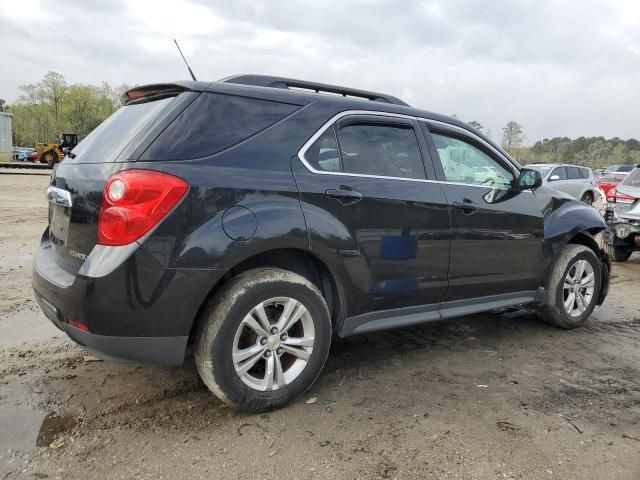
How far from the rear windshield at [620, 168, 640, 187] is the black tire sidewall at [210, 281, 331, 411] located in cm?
701

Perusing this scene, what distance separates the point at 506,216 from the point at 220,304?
7.74 feet

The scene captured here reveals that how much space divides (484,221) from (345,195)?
127cm

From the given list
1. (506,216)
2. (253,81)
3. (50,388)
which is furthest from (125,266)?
(506,216)

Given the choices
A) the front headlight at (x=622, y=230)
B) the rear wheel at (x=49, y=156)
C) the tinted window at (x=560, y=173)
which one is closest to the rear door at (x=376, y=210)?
the front headlight at (x=622, y=230)

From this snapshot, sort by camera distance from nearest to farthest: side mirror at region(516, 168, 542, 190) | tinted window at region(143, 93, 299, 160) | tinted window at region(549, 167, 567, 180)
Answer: tinted window at region(143, 93, 299, 160) → side mirror at region(516, 168, 542, 190) → tinted window at region(549, 167, 567, 180)

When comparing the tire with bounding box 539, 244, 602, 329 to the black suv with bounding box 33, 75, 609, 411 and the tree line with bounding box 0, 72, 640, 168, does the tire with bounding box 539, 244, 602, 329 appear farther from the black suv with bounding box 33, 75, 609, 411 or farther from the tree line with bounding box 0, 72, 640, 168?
the tree line with bounding box 0, 72, 640, 168

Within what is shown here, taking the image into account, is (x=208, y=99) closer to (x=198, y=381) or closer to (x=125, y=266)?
(x=125, y=266)

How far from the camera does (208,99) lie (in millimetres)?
2848

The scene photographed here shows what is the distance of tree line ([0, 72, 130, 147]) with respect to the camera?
69188 millimetres

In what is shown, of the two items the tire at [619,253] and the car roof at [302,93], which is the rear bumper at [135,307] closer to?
the car roof at [302,93]

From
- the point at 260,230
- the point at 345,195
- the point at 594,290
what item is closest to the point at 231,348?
the point at 260,230

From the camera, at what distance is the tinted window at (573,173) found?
57.0 ft

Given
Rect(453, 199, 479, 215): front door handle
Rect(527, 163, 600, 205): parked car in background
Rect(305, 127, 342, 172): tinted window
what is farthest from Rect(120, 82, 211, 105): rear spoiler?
Rect(527, 163, 600, 205): parked car in background

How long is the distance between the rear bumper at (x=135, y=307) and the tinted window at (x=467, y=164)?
1948 mm
